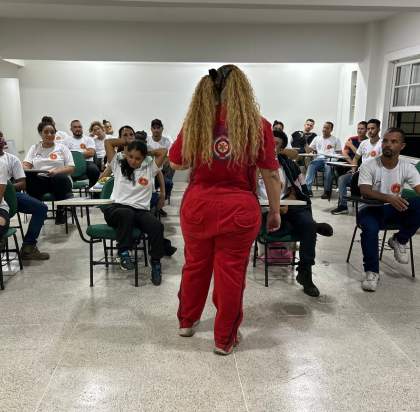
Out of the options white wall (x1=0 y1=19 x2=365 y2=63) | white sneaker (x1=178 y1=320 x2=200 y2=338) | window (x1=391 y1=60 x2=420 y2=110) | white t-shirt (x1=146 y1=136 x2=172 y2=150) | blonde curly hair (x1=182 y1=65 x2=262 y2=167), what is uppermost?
white wall (x1=0 y1=19 x2=365 y2=63)

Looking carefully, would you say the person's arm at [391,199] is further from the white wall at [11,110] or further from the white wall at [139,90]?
the white wall at [11,110]

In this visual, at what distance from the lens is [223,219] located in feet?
6.52

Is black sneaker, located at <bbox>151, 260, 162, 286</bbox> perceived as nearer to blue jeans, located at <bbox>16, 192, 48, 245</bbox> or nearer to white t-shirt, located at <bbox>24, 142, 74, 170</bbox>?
blue jeans, located at <bbox>16, 192, 48, 245</bbox>

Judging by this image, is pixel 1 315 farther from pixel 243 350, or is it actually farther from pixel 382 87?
A: pixel 382 87

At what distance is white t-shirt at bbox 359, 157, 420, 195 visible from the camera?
3299mm

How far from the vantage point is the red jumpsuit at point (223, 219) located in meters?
1.98

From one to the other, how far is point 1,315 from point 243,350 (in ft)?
5.32

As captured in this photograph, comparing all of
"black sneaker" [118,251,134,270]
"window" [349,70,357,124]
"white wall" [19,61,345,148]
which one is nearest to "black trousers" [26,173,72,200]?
"black sneaker" [118,251,134,270]

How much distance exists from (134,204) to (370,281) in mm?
1932

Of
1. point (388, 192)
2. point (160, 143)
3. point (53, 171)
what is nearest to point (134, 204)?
point (53, 171)

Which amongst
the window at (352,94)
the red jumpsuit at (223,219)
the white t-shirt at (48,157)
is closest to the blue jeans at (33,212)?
the white t-shirt at (48,157)

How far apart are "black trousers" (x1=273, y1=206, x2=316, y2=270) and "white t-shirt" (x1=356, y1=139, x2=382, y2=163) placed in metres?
3.00

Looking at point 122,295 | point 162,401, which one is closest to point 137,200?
point 122,295

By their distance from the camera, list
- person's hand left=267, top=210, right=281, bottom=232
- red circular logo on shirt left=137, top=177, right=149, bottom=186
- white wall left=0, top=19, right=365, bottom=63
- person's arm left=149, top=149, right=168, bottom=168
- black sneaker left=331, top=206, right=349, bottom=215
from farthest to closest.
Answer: white wall left=0, top=19, right=365, bottom=63, black sneaker left=331, top=206, right=349, bottom=215, person's arm left=149, top=149, right=168, bottom=168, red circular logo on shirt left=137, top=177, right=149, bottom=186, person's hand left=267, top=210, right=281, bottom=232
